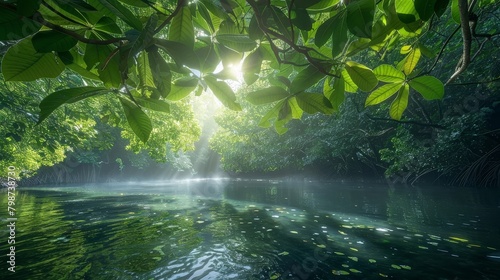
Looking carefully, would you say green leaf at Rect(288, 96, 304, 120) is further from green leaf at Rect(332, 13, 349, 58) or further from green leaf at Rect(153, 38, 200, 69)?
green leaf at Rect(153, 38, 200, 69)

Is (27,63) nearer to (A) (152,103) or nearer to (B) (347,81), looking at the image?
(A) (152,103)

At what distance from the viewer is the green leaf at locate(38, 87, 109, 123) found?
2.32 feet

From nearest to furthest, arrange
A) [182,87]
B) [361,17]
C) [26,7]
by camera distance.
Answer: [26,7] → [361,17] → [182,87]

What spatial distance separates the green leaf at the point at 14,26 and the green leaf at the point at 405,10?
3.50 feet

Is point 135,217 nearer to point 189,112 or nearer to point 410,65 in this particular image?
point 189,112

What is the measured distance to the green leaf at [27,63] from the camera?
696 millimetres

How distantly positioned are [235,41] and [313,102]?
1.37 ft

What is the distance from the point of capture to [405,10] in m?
0.86

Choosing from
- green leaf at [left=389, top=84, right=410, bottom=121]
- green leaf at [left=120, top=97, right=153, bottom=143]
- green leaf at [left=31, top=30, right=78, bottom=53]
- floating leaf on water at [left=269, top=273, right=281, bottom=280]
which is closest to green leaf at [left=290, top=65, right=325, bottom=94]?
green leaf at [left=389, top=84, right=410, bottom=121]

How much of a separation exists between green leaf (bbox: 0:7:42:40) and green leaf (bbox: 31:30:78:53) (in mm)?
18

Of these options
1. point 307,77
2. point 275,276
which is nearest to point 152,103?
point 307,77

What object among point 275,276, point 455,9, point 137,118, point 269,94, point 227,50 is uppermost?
point 455,9

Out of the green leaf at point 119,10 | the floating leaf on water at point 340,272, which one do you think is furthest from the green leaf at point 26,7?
the floating leaf on water at point 340,272

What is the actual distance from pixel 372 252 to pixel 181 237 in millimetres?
4161
